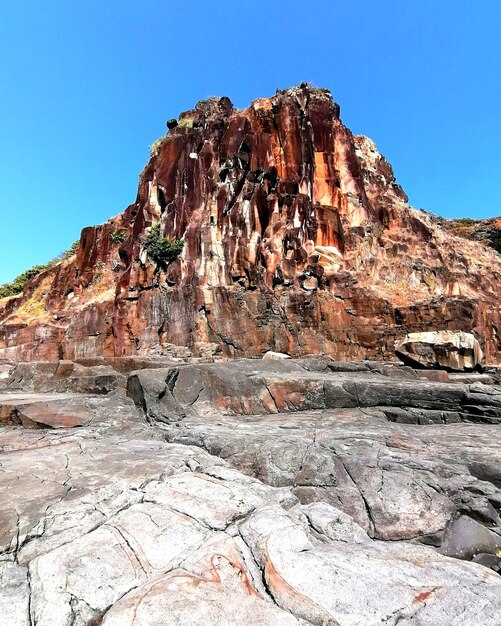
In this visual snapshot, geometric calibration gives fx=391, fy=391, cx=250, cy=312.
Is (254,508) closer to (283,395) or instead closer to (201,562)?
(201,562)

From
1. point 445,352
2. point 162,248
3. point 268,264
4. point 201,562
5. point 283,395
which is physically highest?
point 162,248

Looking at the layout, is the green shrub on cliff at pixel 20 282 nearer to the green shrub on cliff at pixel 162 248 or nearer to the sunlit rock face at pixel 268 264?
the sunlit rock face at pixel 268 264

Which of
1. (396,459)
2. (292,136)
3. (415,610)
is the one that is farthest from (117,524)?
(292,136)

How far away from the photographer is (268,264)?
73.5 ft

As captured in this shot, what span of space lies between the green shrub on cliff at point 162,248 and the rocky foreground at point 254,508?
16.4 m

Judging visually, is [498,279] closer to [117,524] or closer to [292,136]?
[292,136]

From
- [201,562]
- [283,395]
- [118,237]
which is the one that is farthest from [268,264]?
[201,562]

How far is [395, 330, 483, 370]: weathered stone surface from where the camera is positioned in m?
14.6

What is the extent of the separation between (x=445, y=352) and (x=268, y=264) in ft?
35.6

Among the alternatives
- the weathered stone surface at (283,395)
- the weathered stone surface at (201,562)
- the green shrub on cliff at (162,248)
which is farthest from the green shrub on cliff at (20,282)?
the weathered stone surface at (201,562)

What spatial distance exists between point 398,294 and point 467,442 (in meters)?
17.4

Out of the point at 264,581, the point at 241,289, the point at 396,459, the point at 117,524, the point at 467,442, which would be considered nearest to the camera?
the point at 264,581

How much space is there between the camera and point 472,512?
4.59 meters

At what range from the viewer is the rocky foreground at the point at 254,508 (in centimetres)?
261
